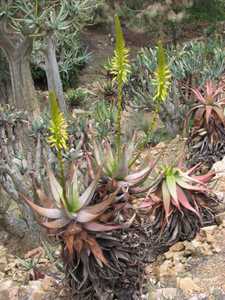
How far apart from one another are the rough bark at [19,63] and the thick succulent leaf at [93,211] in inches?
196

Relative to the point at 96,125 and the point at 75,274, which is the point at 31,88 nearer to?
the point at 96,125

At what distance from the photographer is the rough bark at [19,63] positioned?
7.82 m

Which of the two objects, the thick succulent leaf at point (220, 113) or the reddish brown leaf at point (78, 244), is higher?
the thick succulent leaf at point (220, 113)

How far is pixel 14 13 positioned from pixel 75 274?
4964 mm

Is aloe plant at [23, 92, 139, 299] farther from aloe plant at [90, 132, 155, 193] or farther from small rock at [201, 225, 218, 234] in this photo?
small rock at [201, 225, 218, 234]

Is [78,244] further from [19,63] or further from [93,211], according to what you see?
[19,63]

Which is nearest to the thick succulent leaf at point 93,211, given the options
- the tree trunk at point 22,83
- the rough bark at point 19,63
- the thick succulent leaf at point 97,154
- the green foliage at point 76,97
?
the thick succulent leaf at point 97,154

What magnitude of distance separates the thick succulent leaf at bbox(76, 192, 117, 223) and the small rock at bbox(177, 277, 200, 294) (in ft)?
2.76

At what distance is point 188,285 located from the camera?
362cm

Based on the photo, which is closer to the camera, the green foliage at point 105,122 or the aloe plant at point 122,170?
the aloe plant at point 122,170

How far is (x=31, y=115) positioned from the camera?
8.40 meters

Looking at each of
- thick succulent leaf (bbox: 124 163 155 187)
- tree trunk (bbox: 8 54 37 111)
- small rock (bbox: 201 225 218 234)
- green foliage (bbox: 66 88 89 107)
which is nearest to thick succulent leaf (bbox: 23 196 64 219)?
thick succulent leaf (bbox: 124 163 155 187)

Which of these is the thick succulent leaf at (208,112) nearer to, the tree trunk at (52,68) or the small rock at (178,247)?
the small rock at (178,247)

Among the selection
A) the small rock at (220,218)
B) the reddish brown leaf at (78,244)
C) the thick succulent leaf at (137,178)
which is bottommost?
the small rock at (220,218)
